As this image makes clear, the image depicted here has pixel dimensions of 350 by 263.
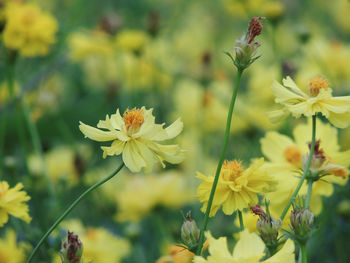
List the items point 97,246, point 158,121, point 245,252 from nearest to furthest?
point 245,252 < point 97,246 < point 158,121

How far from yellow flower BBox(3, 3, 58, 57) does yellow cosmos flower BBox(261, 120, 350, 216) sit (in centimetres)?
66

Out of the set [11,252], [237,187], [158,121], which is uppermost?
[158,121]

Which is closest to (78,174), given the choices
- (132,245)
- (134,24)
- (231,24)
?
(132,245)

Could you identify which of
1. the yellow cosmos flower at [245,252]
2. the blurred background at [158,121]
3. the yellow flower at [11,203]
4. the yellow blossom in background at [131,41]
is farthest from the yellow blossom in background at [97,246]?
the yellow blossom in background at [131,41]

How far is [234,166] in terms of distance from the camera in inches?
25.4

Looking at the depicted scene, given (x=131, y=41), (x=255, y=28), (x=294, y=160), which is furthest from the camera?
(x=131, y=41)

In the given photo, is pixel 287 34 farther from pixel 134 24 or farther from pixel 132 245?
pixel 132 245

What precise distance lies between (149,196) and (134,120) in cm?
61

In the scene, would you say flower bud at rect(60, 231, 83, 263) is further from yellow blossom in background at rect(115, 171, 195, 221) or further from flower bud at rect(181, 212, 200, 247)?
yellow blossom in background at rect(115, 171, 195, 221)

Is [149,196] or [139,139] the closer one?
[139,139]

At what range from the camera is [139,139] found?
63 centimetres

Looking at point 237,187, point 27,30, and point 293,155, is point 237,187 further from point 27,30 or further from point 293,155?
point 27,30

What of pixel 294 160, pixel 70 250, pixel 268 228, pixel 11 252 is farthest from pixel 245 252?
pixel 11 252

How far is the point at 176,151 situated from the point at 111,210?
875mm
